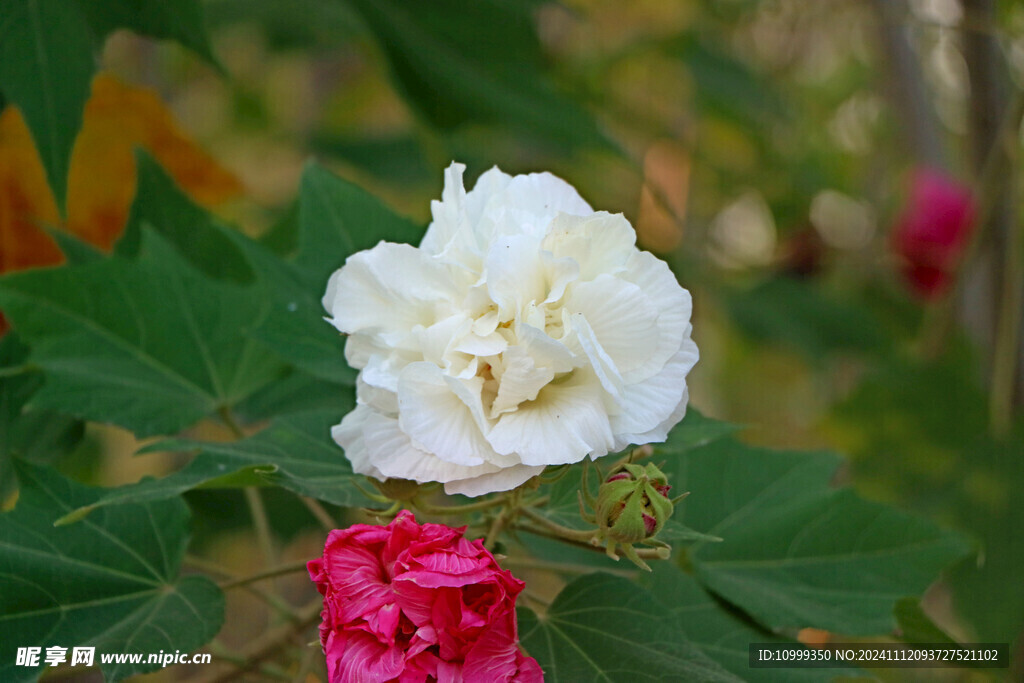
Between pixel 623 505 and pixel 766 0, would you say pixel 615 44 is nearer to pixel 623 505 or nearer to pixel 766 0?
pixel 766 0

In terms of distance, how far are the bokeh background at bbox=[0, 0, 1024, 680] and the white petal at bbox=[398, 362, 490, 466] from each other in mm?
257

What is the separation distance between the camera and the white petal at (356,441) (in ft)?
0.92

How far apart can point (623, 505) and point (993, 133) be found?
73 cm

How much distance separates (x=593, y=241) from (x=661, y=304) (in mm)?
31

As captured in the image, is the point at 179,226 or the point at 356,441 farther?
the point at 179,226

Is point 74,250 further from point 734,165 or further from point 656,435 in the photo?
point 734,165

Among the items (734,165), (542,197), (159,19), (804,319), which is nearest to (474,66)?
(159,19)

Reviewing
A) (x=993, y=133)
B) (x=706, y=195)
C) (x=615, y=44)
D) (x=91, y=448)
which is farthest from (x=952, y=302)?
(x=91, y=448)

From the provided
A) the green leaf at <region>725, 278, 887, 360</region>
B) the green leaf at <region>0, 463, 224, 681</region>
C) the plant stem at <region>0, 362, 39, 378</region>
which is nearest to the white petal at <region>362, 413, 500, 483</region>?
the green leaf at <region>0, 463, 224, 681</region>

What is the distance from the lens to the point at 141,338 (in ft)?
1.43

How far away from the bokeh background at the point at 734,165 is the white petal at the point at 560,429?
25 cm

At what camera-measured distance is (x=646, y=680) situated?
0.28 m

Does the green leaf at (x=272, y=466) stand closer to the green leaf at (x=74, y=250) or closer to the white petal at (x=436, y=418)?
the white petal at (x=436, y=418)

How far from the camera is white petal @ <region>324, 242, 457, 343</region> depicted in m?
0.29
